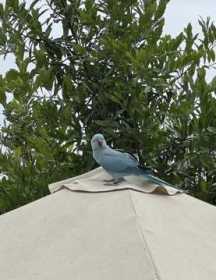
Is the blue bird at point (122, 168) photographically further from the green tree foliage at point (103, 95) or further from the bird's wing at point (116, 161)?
the green tree foliage at point (103, 95)

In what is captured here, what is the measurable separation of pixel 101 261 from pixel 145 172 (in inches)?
31.8

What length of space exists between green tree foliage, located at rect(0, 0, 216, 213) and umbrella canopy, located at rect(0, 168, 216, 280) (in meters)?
1.30

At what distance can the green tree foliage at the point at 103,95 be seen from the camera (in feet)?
14.5

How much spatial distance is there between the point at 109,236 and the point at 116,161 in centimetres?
61

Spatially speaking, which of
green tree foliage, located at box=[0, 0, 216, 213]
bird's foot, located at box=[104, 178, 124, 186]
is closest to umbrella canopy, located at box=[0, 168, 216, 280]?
bird's foot, located at box=[104, 178, 124, 186]

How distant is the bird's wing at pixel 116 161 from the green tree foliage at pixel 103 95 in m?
1.25

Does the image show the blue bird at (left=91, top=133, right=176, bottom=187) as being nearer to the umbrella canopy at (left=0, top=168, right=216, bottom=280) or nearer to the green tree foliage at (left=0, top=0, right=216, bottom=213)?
the umbrella canopy at (left=0, top=168, right=216, bottom=280)

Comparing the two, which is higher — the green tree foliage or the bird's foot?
the green tree foliage

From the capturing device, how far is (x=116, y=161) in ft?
A: 10.1

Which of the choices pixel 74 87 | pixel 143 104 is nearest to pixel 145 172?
pixel 143 104

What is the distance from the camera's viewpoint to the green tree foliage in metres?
4.41

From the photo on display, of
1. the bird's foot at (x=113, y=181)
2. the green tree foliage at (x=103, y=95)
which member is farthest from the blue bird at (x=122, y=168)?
the green tree foliage at (x=103, y=95)

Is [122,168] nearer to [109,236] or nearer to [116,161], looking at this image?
[116,161]

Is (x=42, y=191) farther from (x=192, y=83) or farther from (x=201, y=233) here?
(x=201, y=233)
